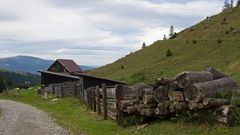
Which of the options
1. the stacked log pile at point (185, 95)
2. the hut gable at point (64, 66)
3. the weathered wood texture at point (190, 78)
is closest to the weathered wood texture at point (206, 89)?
the stacked log pile at point (185, 95)

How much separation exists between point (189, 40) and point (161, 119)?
70.5m

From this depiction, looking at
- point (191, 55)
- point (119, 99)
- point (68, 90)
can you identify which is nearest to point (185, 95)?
point (119, 99)

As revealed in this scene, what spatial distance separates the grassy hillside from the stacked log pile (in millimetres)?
28234

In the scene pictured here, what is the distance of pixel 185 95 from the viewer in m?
16.2

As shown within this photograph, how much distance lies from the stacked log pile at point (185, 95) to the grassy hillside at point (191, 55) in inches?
1112

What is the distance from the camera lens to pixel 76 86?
51250 millimetres

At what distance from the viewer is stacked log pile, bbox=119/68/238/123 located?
15516 millimetres

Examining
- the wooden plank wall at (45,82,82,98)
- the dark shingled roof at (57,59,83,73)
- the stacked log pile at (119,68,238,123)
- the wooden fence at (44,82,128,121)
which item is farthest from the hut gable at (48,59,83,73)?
the stacked log pile at (119,68,238,123)

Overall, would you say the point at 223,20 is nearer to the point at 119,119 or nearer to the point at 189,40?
the point at 189,40

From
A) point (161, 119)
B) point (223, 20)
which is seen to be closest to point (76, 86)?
point (161, 119)

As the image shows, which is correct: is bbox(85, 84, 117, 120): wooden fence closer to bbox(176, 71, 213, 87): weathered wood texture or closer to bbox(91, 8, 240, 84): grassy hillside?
bbox(176, 71, 213, 87): weathered wood texture

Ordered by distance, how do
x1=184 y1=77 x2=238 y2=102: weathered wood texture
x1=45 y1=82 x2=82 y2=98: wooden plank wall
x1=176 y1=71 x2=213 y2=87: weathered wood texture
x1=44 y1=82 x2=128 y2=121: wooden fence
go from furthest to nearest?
x1=45 y1=82 x2=82 y2=98: wooden plank wall, x1=44 y1=82 x2=128 y2=121: wooden fence, x1=176 y1=71 x2=213 y2=87: weathered wood texture, x1=184 y1=77 x2=238 y2=102: weathered wood texture

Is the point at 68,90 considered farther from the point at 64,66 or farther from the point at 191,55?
the point at 64,66

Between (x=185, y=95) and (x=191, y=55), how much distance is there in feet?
185
